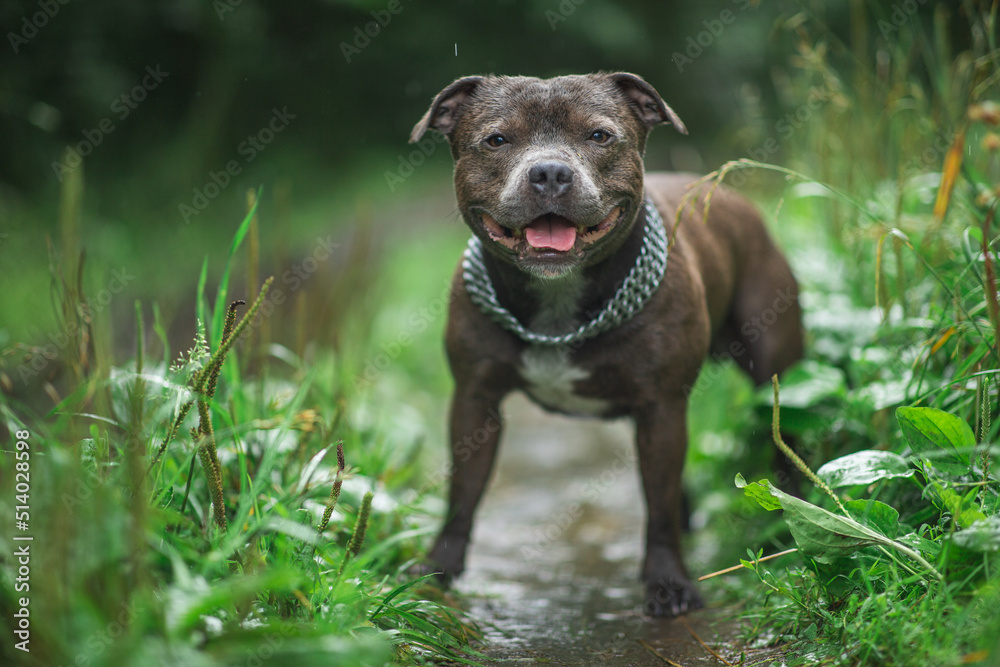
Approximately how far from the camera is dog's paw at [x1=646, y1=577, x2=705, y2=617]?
2.66 metres

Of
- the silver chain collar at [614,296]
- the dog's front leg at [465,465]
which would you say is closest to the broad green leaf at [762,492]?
the silver chain collar at [614,296]

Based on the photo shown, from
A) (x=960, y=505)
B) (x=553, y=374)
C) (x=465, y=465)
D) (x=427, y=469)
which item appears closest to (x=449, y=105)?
(x=553, y=374)

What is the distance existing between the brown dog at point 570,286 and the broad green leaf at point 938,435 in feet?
2.38

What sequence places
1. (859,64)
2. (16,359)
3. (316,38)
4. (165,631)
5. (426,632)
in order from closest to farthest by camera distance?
(165,631) → (426,632) → (859,64) → (16,359) → (316,38)

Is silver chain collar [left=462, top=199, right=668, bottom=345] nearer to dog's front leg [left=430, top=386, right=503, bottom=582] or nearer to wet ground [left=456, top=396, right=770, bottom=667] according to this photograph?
dog's front leg [left=430, top=386, right=503, bottom=582]

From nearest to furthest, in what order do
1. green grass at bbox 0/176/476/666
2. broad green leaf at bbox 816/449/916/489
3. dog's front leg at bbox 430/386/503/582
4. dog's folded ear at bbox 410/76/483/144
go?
green grass at bbox 0/176/476/666 → broad green leaf at bbox 816/449/916/489 → dog's folded ear at bbox 410/76/483/144 → dog's front leg at bbox 430/386/503/582

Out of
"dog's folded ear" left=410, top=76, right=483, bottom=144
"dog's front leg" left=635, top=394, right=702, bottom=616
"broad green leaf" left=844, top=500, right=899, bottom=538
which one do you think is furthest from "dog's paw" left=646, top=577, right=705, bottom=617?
"dog's folded ear" left=410, top=76, right=483, bottom=144

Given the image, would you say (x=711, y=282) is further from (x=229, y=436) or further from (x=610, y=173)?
(x=229, y=436)

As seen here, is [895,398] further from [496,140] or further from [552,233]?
[496,140]

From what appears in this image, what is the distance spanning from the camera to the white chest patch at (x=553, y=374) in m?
2.72

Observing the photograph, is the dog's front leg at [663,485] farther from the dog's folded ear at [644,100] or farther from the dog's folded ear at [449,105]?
the dog's folded ear at [449,105]

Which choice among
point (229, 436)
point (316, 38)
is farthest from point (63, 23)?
point (229, 436)

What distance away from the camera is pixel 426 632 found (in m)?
2.18

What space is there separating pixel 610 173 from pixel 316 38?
20.2 feet
